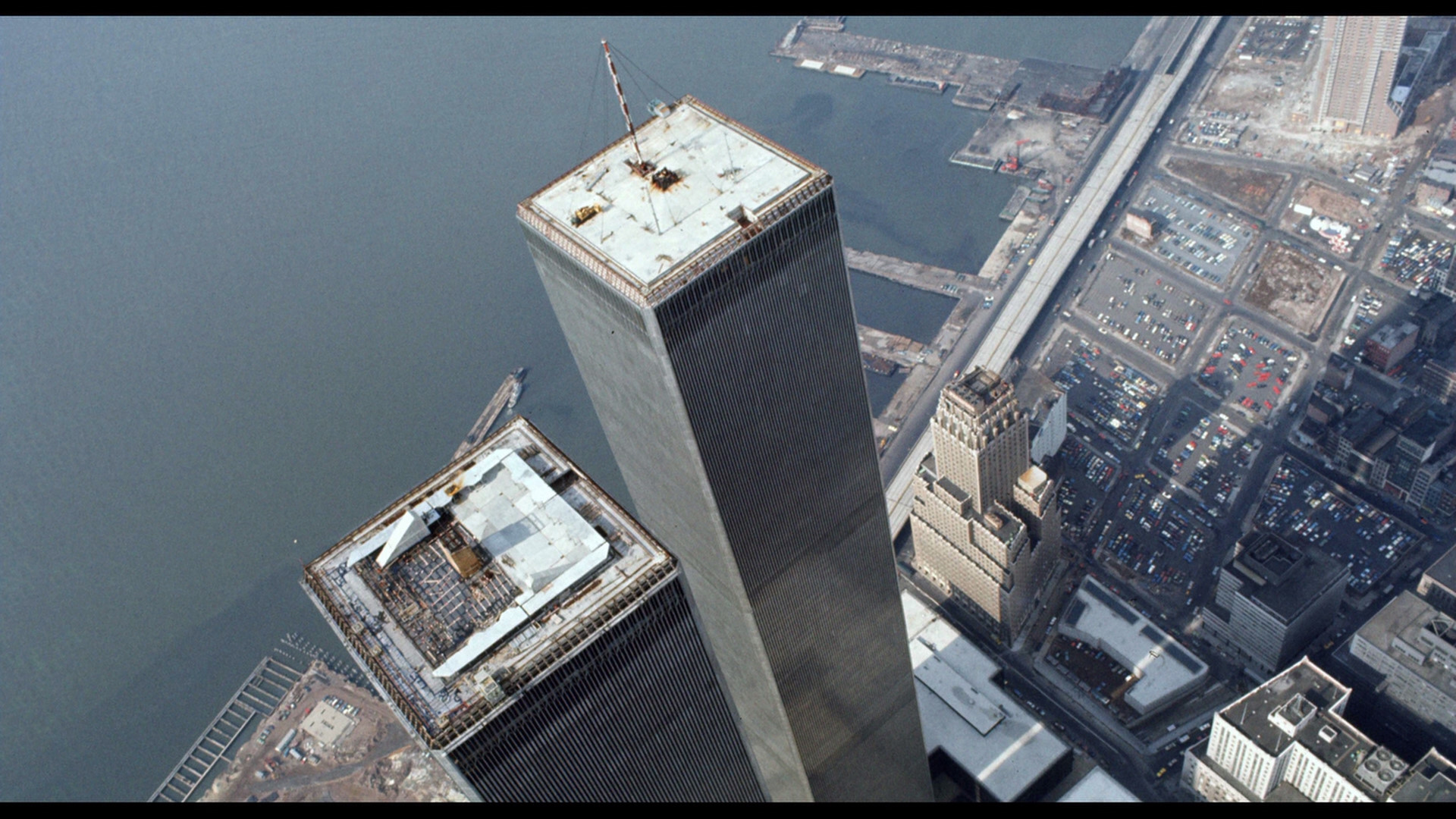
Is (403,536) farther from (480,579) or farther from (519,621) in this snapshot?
(519,621)

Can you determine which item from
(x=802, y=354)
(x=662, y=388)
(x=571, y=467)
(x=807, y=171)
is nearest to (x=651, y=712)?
(x=571, y=467)

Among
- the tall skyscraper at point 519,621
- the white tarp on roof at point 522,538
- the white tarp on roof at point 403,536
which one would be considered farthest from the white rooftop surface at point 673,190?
the white tarp on roof at point 403,536

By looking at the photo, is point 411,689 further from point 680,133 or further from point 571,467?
point 680,133

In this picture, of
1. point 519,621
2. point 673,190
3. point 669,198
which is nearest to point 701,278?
point 669,198

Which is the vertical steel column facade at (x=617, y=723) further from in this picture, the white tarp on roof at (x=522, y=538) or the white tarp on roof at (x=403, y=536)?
the white tarp on roof at (x=403, y=536)

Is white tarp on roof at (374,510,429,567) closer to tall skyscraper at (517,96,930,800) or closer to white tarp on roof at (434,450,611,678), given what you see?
white tarp on roof at (434,450,611,678)

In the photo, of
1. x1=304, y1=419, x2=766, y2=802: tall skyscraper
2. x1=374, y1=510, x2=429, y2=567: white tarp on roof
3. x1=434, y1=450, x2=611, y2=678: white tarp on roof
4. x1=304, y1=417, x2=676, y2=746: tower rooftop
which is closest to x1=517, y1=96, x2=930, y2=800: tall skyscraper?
x1=304, y1=419, x2=766, y2=802: tall skyscraper
